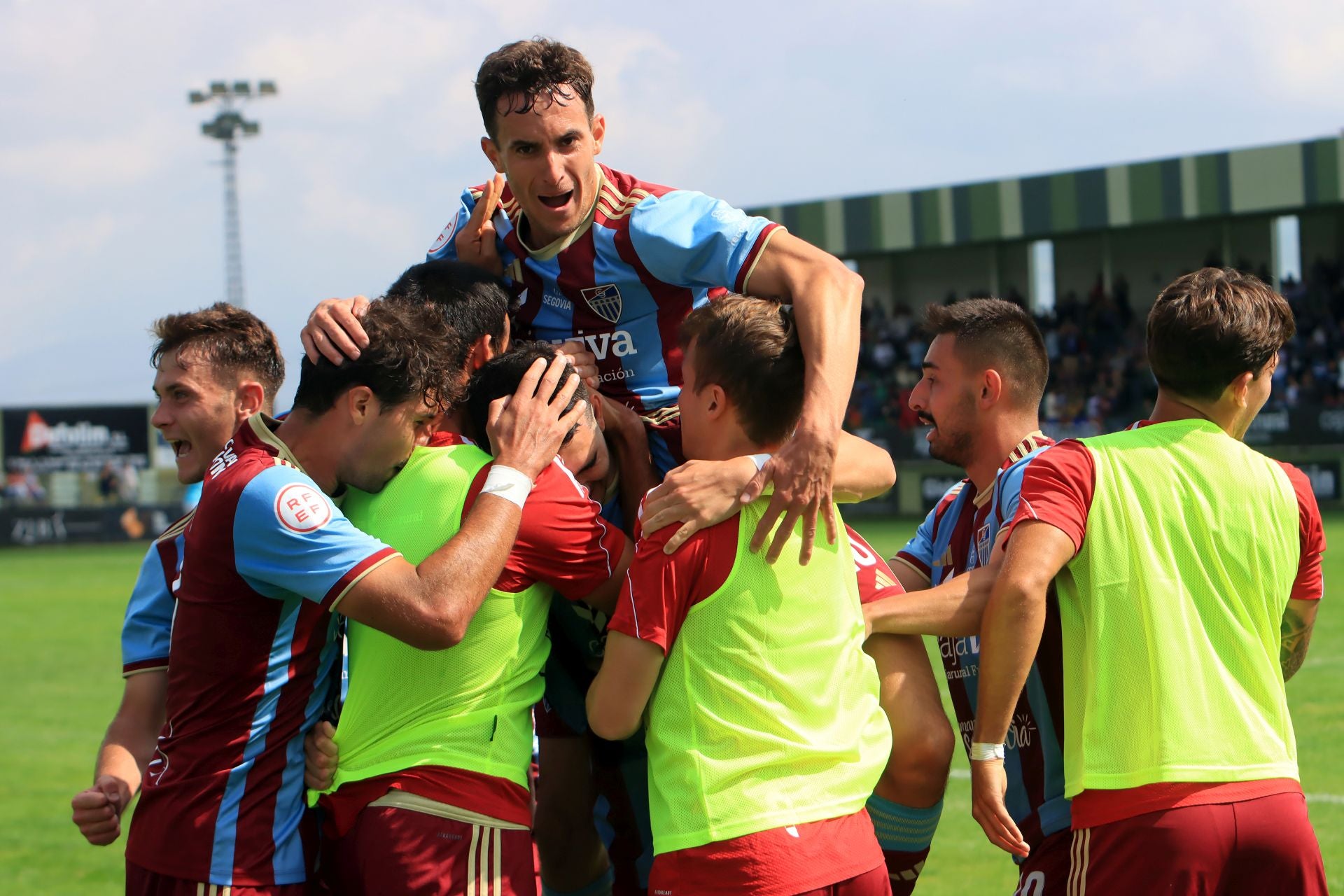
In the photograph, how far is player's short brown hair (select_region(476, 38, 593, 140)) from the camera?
3932 mm

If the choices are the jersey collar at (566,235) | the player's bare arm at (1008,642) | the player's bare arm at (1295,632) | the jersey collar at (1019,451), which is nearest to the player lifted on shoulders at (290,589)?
the jersey collar at (566,235)

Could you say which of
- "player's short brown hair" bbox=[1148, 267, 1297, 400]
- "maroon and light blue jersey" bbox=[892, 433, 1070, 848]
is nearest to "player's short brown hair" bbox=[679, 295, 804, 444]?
"maroon and light blue jersey" bbox=[892, 433, 1070, 848]

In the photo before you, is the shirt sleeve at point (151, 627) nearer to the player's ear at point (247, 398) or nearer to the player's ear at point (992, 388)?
the player's ear at point (247, 398)

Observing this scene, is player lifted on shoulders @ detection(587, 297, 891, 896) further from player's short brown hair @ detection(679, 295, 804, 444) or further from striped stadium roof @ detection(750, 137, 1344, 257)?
striped stadium roof @ detection(750, 137, 1344, 257)

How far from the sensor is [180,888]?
126 inches

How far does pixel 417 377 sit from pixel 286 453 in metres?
0.37

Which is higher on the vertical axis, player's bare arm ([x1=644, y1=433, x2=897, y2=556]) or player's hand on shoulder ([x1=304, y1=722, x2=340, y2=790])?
player's bare arm ([x1=644, y1=433, x2=897, y2=556])

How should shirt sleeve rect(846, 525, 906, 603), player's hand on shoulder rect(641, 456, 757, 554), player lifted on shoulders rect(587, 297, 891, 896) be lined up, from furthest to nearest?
shirt sleeve rect(846, 525, 906, 603)
player's hand on shoulder rect(641, 456, 757, 554)
player lifted on shoulders rect(587, 297, 891, 896)

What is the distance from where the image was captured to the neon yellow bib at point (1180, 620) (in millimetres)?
3213

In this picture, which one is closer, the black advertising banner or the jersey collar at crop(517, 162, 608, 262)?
the jersey collar at crop(517, 162, 608, 262)

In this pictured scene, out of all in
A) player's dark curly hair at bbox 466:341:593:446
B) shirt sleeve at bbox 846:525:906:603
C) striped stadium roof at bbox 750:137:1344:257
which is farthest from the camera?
striped stadium roof at bbox 750:137:1344:257

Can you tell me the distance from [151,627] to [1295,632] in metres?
3.25

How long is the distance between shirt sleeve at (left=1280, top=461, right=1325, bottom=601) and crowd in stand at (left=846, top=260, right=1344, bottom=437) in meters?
27.0

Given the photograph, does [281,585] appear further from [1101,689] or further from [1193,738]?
[1193,738]
